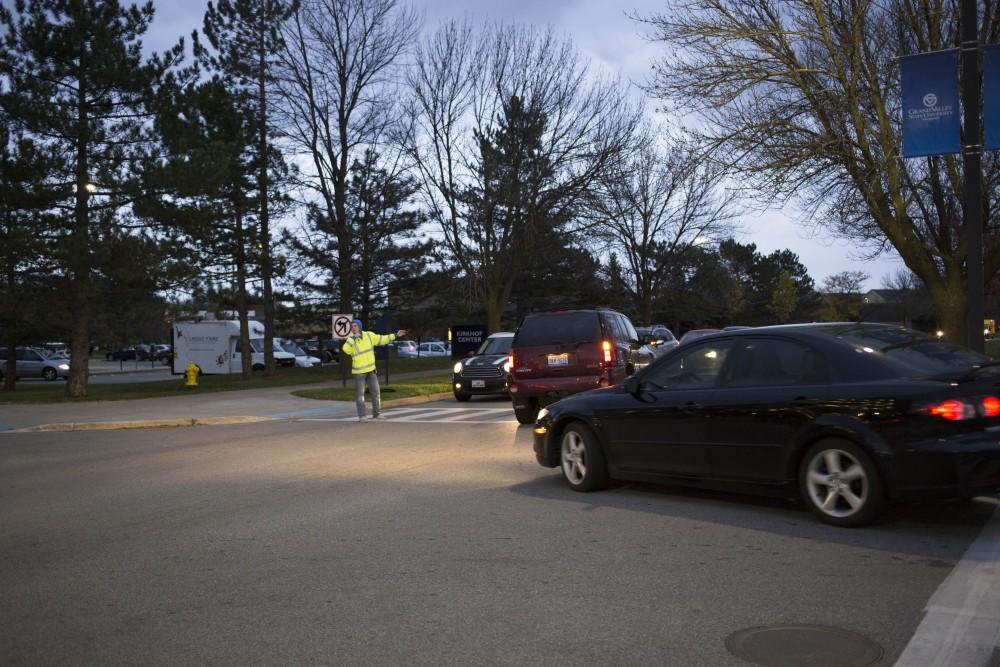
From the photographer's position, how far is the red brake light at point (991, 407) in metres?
5.96

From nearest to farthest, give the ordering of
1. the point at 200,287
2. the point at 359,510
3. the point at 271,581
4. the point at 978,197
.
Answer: the point at 271,581
the point at 359,510
the point at 978,197
the point at 200,287

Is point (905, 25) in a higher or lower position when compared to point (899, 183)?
higher

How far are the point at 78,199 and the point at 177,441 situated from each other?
42.2 ft

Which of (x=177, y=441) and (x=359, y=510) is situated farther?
(x=177, y=441)

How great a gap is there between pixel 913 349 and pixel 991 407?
83cm

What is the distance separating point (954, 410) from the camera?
19.4ft

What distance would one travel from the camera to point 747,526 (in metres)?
6.64

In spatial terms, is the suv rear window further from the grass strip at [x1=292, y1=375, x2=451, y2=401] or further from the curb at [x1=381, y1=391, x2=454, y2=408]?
the grass strip at [x1=292, y1=375, x2=451, y2=401]

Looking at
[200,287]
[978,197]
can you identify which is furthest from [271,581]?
[200,287]

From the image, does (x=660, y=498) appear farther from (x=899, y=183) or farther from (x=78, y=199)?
(x=78, y=199)

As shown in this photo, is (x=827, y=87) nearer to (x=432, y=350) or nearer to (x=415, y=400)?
(x=415, y=400)

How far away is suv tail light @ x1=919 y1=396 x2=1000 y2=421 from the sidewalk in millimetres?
14118

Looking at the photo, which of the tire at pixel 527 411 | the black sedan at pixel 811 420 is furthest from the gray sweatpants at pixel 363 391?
the black sedan at pixel 811 420

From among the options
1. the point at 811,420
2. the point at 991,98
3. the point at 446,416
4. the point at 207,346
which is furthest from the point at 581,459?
the point at 207,346
